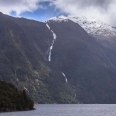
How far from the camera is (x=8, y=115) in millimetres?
176500

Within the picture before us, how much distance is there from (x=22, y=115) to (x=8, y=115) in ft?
30.0

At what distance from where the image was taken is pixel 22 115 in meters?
184
